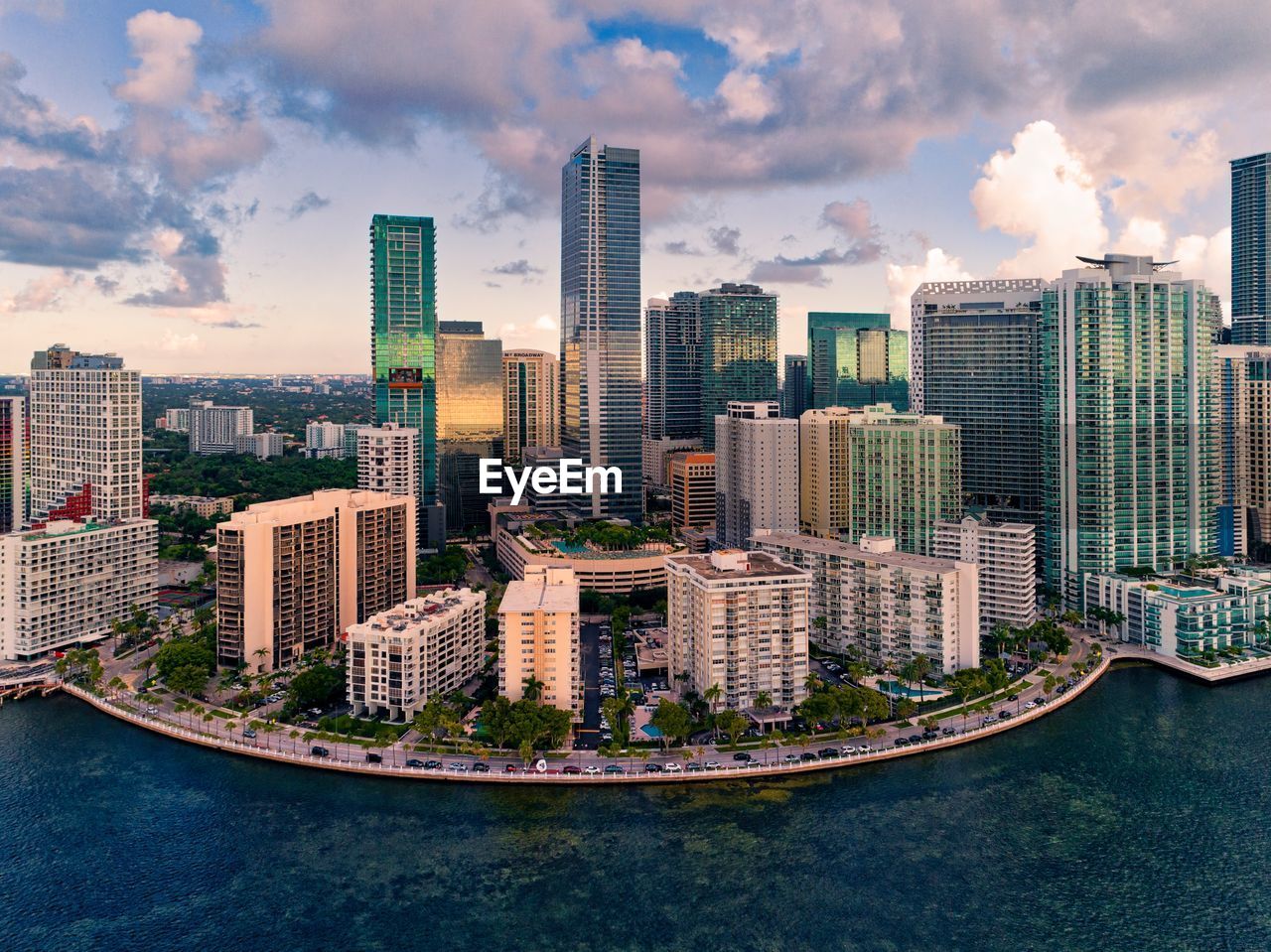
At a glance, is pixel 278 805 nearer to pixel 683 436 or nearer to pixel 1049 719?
pixel 1049 719


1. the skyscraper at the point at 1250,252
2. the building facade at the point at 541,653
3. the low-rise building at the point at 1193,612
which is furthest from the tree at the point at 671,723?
the skyscraper at the point at 1250,252

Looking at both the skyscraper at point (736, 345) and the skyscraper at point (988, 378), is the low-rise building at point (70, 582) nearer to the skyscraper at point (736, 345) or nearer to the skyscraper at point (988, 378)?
the skyscraper at point (988, 378)

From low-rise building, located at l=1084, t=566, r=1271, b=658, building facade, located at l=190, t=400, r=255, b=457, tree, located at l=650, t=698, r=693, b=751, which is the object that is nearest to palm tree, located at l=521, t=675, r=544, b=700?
tree, located at l=650, t=698, r=693, b=751

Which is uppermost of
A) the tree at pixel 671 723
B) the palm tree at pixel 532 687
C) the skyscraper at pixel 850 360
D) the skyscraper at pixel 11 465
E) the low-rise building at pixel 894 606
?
the skyscraper at pixel 850 360

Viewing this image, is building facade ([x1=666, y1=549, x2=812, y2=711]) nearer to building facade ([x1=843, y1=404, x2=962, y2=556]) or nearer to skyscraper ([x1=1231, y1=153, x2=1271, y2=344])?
building facade ([x1=843, y1=404, x2=962, y2=556])

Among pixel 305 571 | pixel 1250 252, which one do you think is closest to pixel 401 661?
pixel 305 571

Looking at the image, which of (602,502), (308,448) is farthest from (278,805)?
(308,448)

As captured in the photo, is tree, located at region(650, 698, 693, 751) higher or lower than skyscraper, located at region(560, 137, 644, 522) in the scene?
lower
